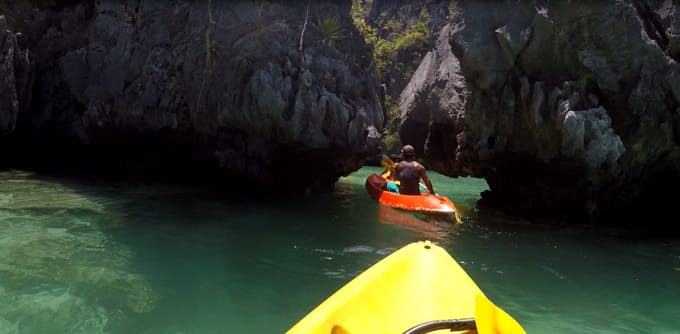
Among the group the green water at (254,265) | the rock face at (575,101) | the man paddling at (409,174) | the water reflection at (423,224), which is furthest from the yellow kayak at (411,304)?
the rock face at (575,101)

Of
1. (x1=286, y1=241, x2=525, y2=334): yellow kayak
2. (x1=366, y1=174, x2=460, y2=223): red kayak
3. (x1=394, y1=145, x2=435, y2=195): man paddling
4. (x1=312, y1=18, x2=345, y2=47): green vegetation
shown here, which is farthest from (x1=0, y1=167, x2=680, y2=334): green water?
(x1=312, y1=18, x2=345, y2=47): green vegetation

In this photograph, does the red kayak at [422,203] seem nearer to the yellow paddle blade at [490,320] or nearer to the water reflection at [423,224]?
the water reflection at [423,224]

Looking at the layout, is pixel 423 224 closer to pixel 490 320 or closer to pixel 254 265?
pixel 254 265

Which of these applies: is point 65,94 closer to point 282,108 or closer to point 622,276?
point 282,108

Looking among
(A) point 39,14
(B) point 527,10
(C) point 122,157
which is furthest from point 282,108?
(A) point 39,14

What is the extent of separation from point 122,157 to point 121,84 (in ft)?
12.6

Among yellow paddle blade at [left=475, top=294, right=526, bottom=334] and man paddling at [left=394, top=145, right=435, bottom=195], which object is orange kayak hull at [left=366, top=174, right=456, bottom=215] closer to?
man paddling at [left=394, top=145, right=435, bottom=195]

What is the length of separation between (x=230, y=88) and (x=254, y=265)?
8.98 metres

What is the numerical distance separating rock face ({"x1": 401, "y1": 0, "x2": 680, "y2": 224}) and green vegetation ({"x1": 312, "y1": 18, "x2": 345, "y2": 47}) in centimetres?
408

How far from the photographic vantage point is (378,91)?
1731 cm

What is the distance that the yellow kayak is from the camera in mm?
2857

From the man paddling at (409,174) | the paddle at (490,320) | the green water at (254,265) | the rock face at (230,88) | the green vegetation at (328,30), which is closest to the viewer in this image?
the paddle at (490,320)

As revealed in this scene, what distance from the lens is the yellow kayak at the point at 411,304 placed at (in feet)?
9.37

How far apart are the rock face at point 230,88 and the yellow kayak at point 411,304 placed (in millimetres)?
10496
